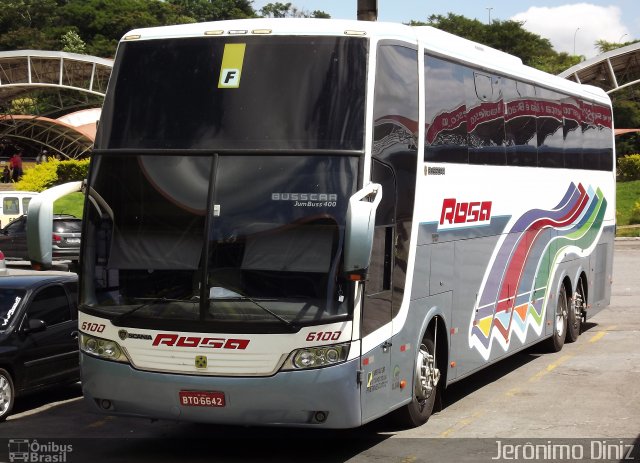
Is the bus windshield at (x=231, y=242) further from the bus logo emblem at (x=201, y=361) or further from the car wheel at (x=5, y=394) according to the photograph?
the car wheel at (x=5, y=394)

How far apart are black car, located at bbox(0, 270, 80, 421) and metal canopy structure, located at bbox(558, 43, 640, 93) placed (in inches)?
1712

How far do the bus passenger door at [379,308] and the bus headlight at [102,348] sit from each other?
208cm

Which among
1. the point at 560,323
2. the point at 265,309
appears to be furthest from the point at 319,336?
the point at 560,323

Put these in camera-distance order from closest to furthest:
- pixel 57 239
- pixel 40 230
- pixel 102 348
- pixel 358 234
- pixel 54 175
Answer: pixel 358 234 → pixel 40 230 → pixel 102 348 → pixel 57 239 → pixel 54 175

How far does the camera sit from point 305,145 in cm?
934

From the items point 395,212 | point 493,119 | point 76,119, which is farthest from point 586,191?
point 76,119

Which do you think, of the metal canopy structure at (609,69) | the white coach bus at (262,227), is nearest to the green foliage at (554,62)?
the metal canopy structure at (609,69)

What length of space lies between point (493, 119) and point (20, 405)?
6686 millimetres

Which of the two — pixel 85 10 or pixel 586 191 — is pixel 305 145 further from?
pixel 85 10

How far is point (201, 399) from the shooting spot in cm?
923

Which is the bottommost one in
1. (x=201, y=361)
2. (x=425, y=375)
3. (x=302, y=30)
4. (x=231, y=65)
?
(x=425, y=375)

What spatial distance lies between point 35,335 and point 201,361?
441 centimetres

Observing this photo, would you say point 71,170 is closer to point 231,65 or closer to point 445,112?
point 445,112

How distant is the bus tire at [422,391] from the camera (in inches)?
429
